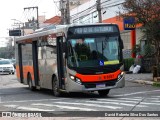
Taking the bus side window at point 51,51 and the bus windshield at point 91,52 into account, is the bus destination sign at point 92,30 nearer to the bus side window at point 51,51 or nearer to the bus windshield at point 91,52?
the bus windshield at point 91,52

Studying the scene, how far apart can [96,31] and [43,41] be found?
3.30 m

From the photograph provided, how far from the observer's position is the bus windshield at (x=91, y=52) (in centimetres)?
1642

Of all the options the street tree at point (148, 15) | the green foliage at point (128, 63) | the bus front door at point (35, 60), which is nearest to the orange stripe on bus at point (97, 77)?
the bus front door at point (35, 60)

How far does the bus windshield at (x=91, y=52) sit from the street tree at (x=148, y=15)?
6873mm

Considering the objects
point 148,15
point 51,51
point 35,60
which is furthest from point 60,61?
point 148,15

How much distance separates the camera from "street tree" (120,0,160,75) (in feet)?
75.6

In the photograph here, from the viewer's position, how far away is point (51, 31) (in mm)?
18141

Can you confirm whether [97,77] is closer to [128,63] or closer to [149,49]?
Answer: [149,49]

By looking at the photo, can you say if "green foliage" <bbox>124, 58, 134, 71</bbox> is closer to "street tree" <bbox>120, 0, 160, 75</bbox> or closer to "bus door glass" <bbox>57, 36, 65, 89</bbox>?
"street tree" <bbox>120, 0, 160, 75</bbox>

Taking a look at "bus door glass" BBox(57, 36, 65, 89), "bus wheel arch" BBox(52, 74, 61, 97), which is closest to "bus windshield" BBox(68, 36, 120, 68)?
"bus door glass" BBox(57, 36, 65, 89)

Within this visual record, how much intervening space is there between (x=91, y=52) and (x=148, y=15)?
8.10m

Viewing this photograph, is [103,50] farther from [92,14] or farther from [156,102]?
[92,14]

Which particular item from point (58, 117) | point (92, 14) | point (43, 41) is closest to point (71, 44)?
→ point (43, 41)

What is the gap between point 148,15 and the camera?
2352 centimetres
